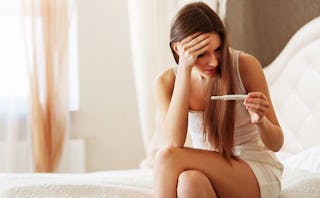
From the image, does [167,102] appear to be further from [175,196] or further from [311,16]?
[311,16]

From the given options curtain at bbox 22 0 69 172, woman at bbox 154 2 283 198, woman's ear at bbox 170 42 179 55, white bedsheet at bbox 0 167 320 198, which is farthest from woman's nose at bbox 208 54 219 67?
curtain at bbox 22 0 69 172

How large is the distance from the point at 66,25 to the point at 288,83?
128 cm

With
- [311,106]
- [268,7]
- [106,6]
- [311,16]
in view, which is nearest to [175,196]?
[311,106]

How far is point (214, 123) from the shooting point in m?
1.71

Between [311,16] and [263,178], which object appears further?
[311,16]

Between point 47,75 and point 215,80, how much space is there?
1714 millimetres

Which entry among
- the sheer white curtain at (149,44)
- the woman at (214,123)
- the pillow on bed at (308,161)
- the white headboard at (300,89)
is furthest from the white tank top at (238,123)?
the sheer white curtain at (149,44)

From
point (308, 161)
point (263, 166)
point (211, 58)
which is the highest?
point (211, 58)

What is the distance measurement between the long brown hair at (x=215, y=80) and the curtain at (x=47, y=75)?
64.8 inches

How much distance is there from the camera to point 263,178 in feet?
5.44

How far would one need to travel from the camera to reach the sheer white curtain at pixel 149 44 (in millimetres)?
3082

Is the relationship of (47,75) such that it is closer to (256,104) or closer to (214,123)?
(214,123)

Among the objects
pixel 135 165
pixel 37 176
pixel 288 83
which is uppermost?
pixel 288 83

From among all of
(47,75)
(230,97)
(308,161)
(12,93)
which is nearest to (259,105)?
(230,97)
